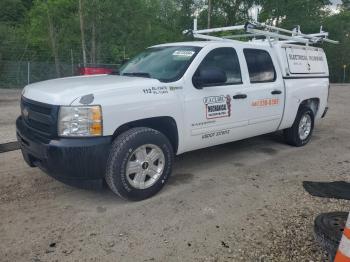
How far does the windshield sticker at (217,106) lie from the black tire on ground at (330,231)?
1940 millimetres

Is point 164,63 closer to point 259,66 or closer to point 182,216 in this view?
point 259,66

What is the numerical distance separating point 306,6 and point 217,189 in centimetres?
3834

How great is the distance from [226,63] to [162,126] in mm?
1453

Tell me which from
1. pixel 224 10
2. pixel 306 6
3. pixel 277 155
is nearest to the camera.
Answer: pixel 277 155

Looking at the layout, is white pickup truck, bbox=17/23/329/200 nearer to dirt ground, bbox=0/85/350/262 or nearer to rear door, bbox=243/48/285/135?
rear door, bbox=243/48/285/135

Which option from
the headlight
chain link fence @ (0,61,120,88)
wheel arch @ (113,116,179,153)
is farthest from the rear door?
chain link fence @ (0,61,120,88)

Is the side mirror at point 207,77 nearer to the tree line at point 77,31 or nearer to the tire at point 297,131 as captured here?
the tire at point 297,131

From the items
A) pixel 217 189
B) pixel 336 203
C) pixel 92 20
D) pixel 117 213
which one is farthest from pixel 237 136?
pixel 92 20

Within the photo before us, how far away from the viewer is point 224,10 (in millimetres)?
35406

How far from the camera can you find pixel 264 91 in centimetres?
561

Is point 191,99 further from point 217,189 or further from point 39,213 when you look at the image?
point 39,213

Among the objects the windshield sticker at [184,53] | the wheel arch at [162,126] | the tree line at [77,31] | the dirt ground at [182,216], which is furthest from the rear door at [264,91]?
the tree line at [77,31]

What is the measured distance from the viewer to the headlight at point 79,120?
3693 millimetres

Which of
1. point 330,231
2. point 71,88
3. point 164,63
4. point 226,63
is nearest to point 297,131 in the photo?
point 226,63
